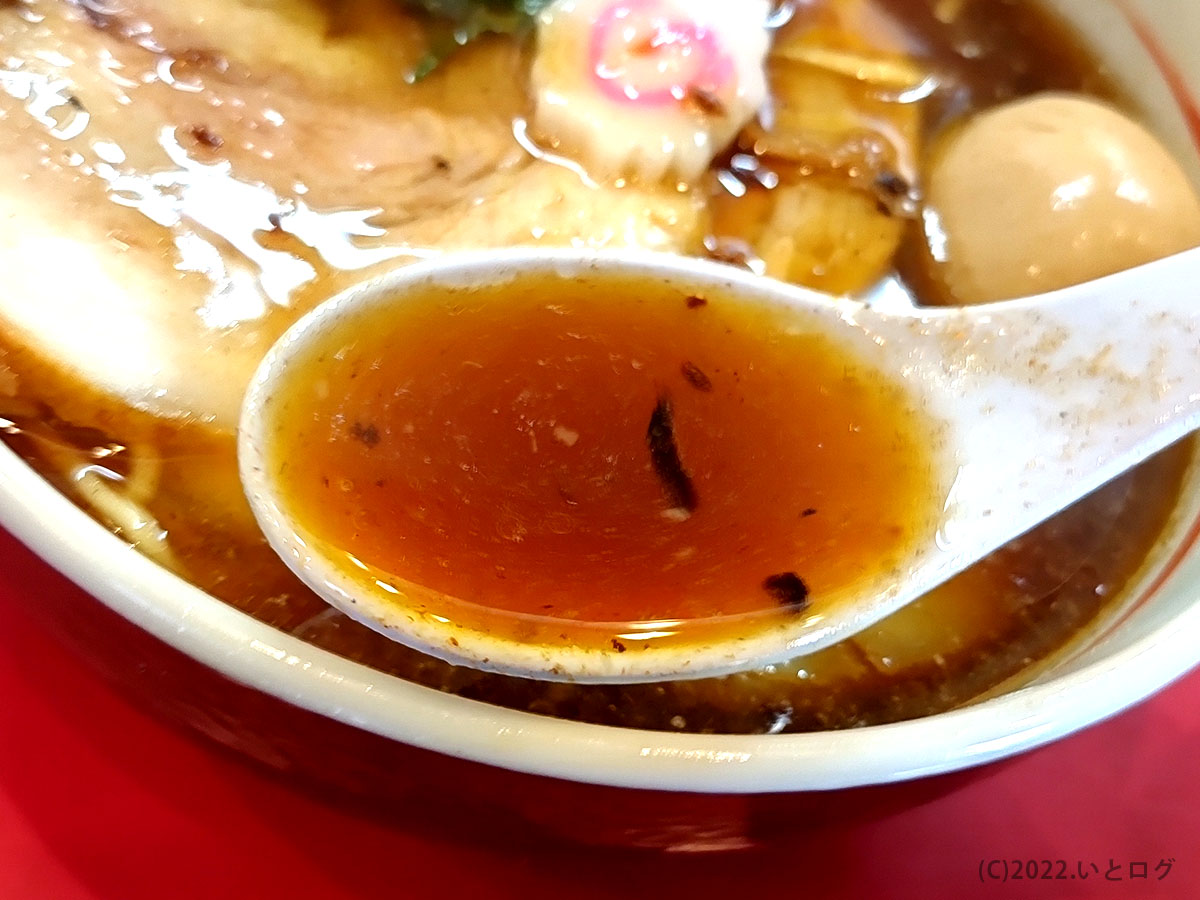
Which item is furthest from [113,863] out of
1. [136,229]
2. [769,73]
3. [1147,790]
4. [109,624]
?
[769,73]

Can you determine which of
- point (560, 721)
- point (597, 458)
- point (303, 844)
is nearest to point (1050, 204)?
point (597, 458)

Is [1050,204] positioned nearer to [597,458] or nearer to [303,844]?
[597,458]

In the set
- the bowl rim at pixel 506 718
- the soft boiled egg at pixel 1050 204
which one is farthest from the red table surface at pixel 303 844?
the soft boiled egg at pixel 1050 204

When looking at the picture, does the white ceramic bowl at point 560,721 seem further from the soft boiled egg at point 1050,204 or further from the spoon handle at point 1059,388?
the soft boiled egg at point 1050,204

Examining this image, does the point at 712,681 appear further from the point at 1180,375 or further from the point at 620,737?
the point at 1180,375

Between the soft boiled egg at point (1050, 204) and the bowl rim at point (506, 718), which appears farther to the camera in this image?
the soft boiled egg at point (1050, 204)
